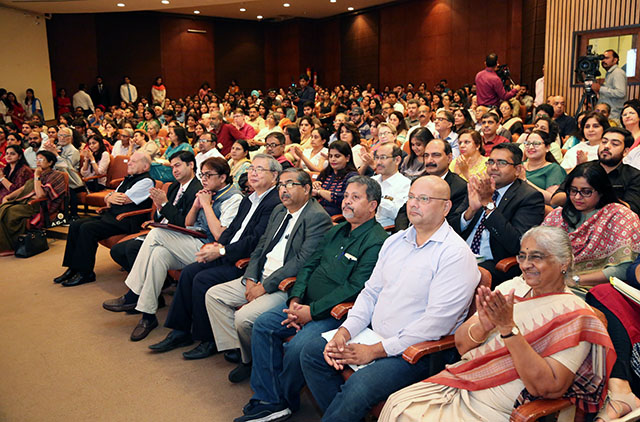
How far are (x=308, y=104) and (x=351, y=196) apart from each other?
270 inches

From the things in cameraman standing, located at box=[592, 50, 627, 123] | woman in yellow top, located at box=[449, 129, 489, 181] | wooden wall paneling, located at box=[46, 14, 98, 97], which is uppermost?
wooden wall paneling, located at box=[46, 14, 98, 97]

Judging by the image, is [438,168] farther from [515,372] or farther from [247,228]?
[515,372]

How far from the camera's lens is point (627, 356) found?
1.93m

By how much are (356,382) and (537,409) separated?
0.67 meters

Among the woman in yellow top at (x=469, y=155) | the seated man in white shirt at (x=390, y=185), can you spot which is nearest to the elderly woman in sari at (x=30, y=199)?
the seated man in white shirt at (x=390, y=185)

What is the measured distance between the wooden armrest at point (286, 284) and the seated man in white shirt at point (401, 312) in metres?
0.56

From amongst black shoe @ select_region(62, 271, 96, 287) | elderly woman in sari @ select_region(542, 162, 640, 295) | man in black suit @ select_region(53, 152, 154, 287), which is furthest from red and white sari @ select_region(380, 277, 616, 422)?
black shoe @ select_region(62, 271, 96, 287)

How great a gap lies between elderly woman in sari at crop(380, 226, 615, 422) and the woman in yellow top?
82.1 inches

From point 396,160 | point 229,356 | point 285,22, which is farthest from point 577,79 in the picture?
point 285,22

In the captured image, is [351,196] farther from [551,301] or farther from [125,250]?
[125,250]

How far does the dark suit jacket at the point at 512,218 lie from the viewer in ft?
8.82

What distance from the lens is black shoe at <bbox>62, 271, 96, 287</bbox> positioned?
15.4ft

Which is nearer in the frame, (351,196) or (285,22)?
(351,196)

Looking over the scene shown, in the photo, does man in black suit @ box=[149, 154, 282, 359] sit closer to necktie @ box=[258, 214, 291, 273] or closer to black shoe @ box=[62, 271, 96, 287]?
necktie @ box=[258, 214, 291, 273]
